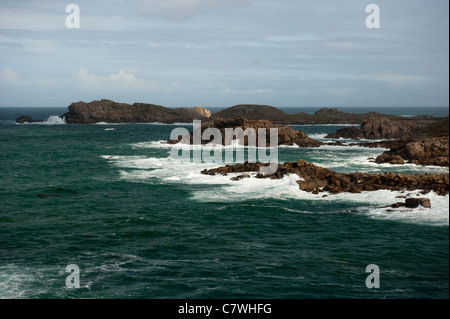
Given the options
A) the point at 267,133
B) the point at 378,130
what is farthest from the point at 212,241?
the point at 378,130

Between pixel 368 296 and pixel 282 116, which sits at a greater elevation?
pixel 282 116

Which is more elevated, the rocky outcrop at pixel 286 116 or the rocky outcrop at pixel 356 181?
the rocky outcrop at pixel 286 116

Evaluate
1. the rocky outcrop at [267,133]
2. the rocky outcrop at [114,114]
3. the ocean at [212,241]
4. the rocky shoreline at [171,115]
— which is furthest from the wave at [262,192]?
the rocky outcrop at [114,114]

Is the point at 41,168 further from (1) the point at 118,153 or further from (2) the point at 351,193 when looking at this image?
(2) the point at 351,193

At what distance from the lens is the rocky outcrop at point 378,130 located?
9906 centimetres

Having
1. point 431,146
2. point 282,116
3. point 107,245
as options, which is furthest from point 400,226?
point 282,116

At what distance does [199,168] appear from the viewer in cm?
5288

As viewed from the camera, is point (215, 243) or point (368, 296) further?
point (215, 243)

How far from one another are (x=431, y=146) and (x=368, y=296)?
44318 mm

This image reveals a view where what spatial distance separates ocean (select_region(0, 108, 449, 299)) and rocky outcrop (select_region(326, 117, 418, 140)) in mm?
62495

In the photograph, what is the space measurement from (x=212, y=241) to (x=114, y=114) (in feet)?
558

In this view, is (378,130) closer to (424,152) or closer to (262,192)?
(424,152)

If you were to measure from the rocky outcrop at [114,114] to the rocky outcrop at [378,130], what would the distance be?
99403 millimetres

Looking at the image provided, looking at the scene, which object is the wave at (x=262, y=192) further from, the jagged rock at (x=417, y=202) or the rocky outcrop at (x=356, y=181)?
the rocky outcrop at (x=356, y=181)
